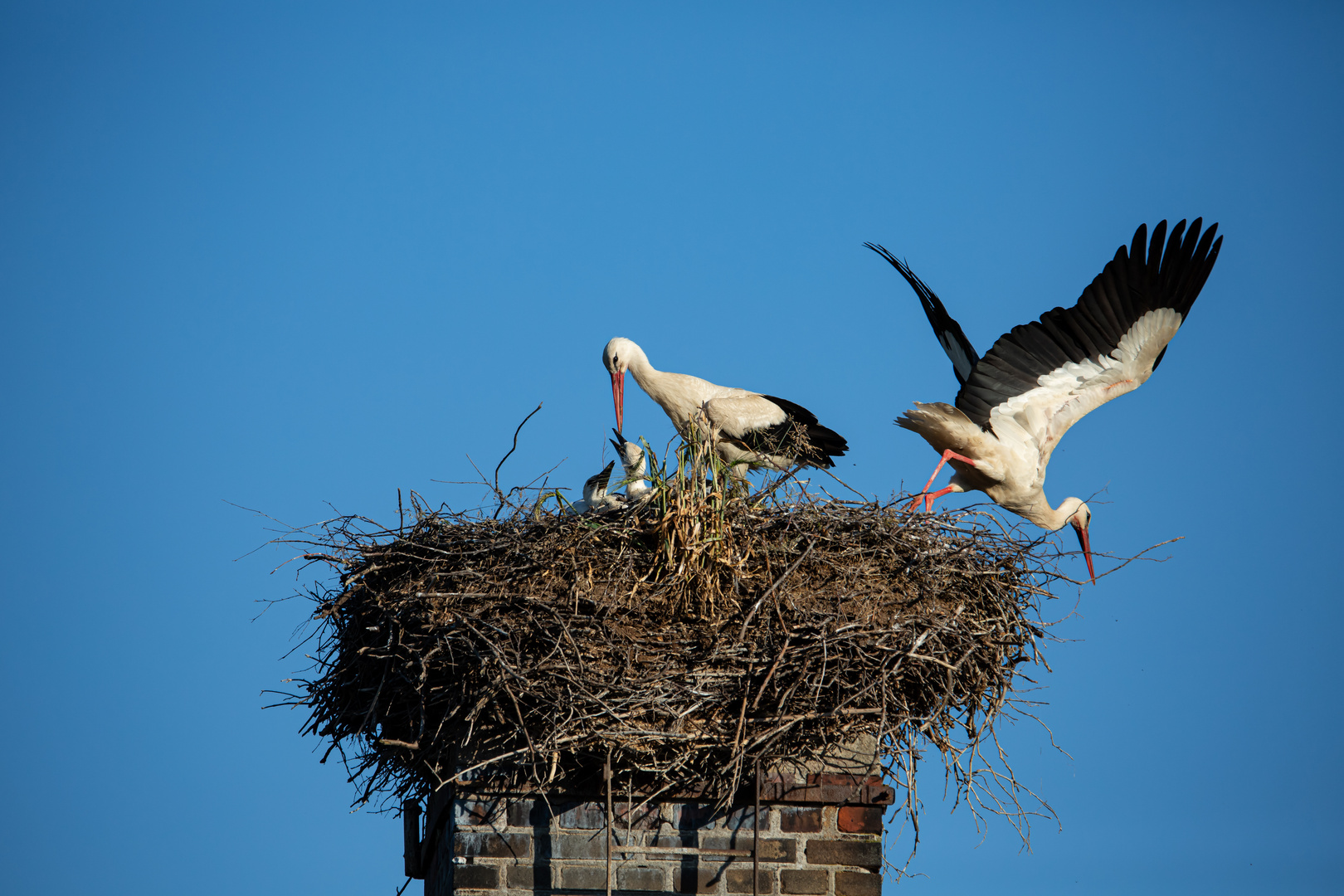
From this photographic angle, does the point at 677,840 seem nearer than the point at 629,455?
Yes

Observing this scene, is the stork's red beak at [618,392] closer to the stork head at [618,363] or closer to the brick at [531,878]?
the stork head at [618,363]

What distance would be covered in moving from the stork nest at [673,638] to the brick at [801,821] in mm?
197

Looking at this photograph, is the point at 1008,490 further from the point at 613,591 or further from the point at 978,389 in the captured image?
the point at 613,591

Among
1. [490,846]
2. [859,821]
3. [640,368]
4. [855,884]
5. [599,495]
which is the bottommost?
[855,884]

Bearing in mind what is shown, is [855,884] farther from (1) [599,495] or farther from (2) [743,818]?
(1) [599,495]

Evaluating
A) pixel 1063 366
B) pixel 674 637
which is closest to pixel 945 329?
pixel 1063 366

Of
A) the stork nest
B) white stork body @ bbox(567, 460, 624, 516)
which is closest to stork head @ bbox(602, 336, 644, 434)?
white stork body @ bbox(567, 460, 624, 516)

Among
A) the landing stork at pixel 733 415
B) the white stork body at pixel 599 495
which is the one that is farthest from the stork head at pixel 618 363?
the white stork body at pixel 599 495

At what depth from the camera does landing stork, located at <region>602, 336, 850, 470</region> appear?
21.3ft

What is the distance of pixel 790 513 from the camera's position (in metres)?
4.72

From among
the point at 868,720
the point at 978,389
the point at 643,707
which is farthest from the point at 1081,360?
the point at 643,707

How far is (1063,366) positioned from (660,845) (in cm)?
401

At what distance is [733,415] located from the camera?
6.61 m

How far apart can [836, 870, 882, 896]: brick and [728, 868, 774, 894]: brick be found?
0.77 ft
